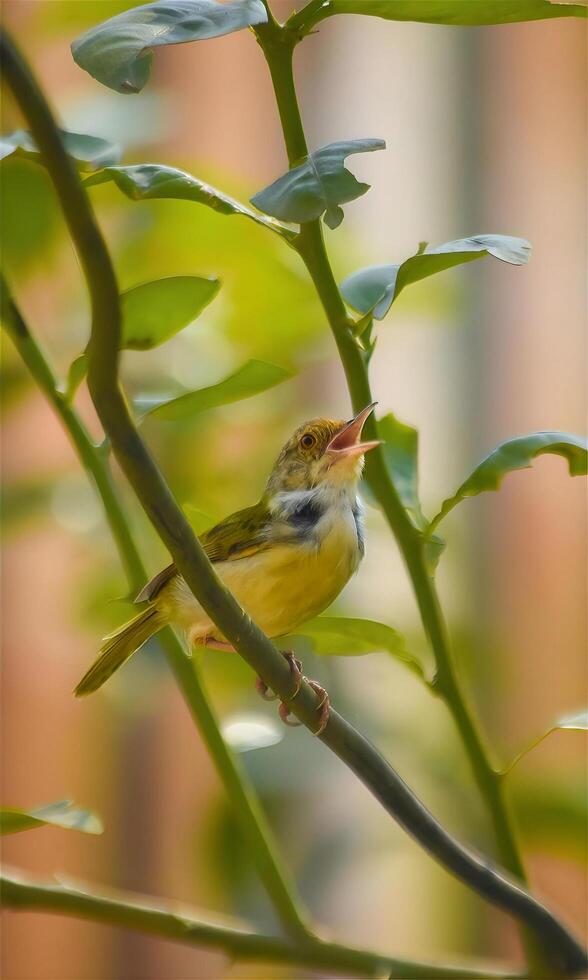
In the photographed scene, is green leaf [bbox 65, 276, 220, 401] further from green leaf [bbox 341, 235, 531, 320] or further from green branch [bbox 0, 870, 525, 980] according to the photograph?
green branch [bbox 0, 870, 525, 980]

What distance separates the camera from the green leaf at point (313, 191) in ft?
2.02

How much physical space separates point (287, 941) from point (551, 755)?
6.84 feet

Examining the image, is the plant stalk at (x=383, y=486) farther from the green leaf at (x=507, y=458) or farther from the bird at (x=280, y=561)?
the bird at (x=280, y=561)

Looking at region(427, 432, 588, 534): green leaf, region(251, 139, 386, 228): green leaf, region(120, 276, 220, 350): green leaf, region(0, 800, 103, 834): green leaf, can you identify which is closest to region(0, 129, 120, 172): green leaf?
region(120, 276, 220, 350): green leaf

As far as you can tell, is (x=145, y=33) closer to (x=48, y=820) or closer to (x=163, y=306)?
(x=163, y=306)

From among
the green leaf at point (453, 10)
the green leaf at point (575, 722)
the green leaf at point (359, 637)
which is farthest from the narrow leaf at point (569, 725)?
the green leaf at point (453, 10)

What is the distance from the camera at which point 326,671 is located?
145cm

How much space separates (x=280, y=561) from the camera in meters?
1.04

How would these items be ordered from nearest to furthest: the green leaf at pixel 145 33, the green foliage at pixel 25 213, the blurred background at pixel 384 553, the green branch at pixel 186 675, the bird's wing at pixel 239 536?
1. the green leaf at pixel 145 33
2. the green branch at pixel 186 675
3. the green foliage at pixel 25 213
4. the bird's wing at pixel 239 536
5. the blurred background at pixel 384 553

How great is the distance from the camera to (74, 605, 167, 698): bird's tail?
1.05m

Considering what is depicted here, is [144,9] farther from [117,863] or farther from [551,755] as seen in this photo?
[117,863]

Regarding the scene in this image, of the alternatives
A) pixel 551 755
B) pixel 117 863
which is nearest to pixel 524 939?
pixel 551 755

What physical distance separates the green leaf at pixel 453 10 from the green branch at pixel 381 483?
1.2 inches

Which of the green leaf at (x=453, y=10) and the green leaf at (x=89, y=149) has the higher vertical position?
the green leaf at (x=453, y=10)
